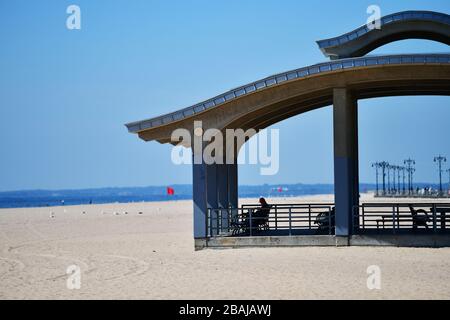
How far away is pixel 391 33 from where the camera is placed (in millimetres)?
19609

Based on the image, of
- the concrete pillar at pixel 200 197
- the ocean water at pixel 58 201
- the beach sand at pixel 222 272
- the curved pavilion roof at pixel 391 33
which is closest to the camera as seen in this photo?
the beach sand at pixel 222 272

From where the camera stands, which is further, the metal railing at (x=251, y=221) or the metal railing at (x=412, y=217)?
the metal railing at (x=251, y=221)

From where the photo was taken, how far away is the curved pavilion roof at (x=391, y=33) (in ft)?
63.2

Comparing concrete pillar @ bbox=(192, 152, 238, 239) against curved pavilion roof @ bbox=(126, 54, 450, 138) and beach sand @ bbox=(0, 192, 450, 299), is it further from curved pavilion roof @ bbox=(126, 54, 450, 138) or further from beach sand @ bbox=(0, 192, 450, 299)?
curved pavilion roof @ bbox=(126, 54, 450, 138)

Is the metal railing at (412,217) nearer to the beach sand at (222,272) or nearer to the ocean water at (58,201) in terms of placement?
the beach sand at (222,272)

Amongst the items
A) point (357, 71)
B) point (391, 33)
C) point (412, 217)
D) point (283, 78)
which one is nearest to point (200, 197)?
point (283, 78)

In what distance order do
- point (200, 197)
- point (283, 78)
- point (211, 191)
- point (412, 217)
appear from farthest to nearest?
point (211, 191), point (200, 197), point (412, 217), point (283, 78)

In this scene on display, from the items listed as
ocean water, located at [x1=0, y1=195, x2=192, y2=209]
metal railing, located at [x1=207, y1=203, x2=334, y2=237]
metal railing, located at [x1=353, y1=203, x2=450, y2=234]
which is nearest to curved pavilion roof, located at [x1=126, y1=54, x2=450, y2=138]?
metal railing, located at [x1=207, y1=203, x2=334, y2=237]

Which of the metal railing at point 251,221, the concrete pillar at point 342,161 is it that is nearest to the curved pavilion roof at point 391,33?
the concrete pillar at point 342,161

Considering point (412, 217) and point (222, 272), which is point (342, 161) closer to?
point (412, 217)

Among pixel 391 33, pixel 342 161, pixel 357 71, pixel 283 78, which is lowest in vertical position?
pixel 342 161

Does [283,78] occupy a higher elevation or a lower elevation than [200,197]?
higher

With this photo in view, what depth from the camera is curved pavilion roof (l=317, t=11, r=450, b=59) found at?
19250mm
